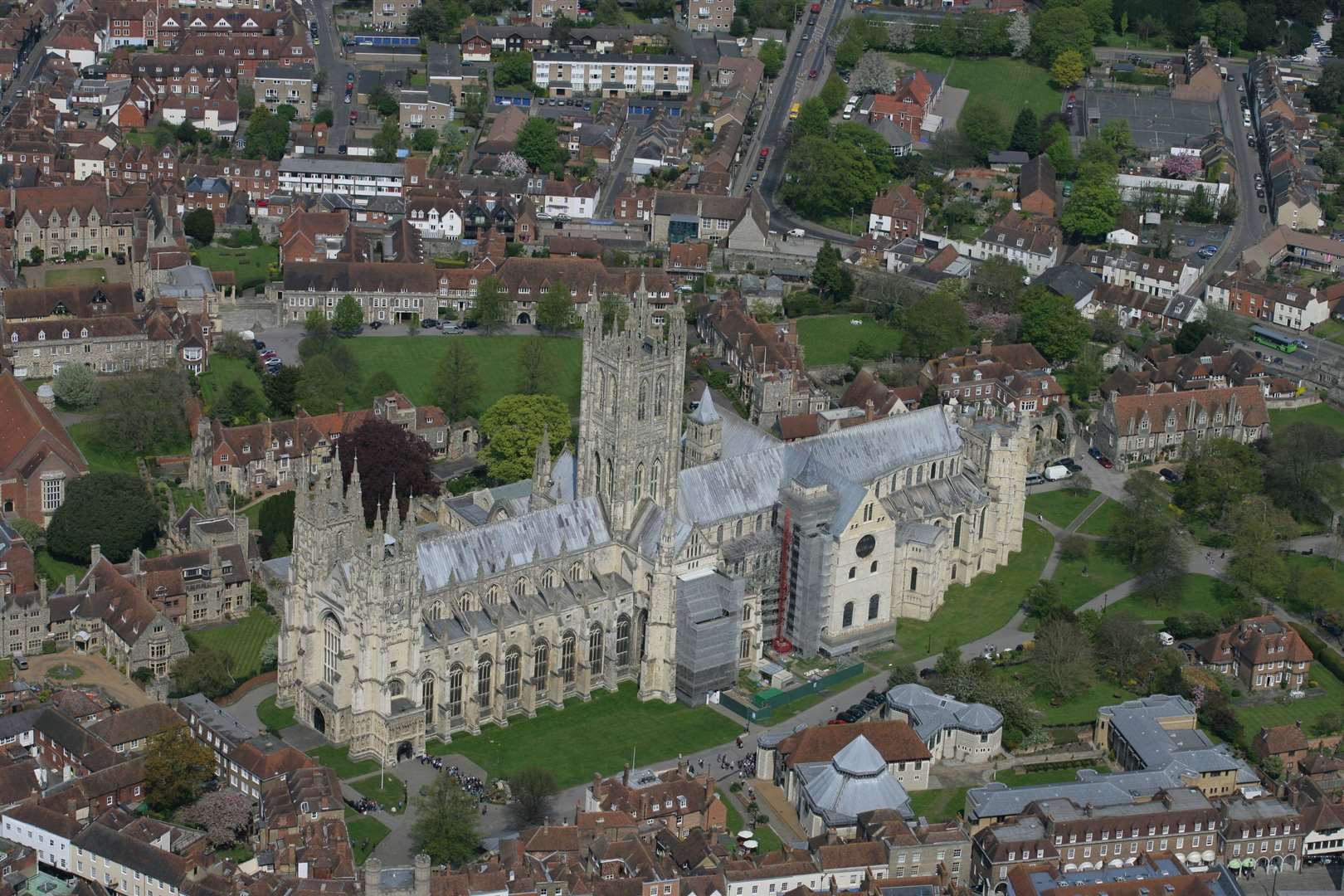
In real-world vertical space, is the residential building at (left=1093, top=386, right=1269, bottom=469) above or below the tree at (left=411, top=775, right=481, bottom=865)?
above

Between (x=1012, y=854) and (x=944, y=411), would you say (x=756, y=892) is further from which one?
(x=944, y=411)

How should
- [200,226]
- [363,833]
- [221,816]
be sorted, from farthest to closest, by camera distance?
[200,226] → [363,833] → [221,816]

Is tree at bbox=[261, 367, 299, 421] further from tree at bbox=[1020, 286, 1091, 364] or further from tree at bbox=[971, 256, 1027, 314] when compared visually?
tree at bbox=[971, 256, 1027, 314]

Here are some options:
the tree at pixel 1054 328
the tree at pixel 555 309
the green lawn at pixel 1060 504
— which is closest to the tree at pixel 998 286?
the tree at pixel 1054 328

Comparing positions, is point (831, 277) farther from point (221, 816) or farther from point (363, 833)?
point (221, 816)

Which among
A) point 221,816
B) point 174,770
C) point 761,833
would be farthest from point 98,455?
point 761,833

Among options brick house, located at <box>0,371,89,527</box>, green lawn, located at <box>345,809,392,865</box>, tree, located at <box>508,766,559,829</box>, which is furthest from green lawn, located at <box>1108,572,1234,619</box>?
brick house, located at <box>0,371,89,527</box>

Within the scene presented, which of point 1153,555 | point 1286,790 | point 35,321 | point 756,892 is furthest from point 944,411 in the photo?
point 35,321
